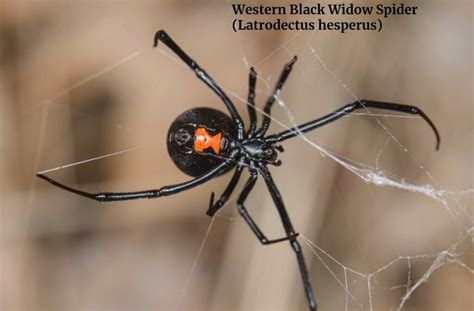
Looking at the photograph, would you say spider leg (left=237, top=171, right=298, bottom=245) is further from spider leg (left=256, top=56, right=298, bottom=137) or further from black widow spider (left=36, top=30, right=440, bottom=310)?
spider leg (left=256, top=56, right=298, bottom=137)

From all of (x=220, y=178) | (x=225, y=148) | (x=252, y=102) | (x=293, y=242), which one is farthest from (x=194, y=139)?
(x=220, y=178)

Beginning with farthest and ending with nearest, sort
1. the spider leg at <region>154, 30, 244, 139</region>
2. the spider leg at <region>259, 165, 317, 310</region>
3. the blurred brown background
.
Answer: the blurred brown background < the spider leg at <region>154, 30, 244, 139</region> < the spider leg at <region>259, 165, 317, 310</region>

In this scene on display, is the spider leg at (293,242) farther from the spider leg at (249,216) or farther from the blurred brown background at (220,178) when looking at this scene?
the blurred brown background at (220,178)

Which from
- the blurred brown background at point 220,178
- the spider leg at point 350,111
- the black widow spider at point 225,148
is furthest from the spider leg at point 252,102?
the blurred brown background at point 220,178

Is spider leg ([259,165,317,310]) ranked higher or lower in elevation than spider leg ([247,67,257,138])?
lower

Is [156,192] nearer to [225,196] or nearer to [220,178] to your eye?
[225,196]

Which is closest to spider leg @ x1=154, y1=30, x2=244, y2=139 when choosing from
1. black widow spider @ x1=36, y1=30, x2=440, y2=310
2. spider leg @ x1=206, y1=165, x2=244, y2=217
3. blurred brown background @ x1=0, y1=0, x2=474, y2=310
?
black widow spider @ x1=36, y1=30, x2=440, y2=310

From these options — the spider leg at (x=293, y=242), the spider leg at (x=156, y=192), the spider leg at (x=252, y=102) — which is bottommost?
the spider leg at (x=293, y=242)
